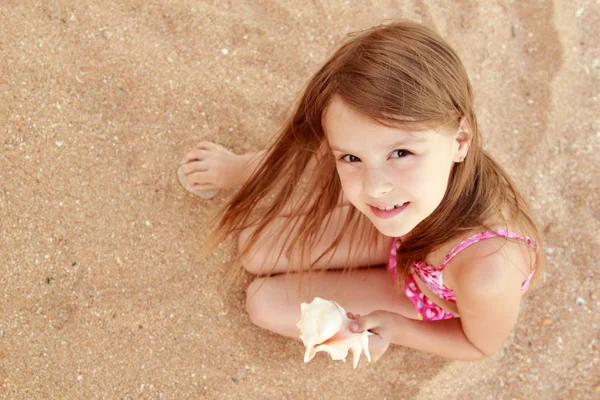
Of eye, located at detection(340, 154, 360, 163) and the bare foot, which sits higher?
eye, located at detection(340, 154, 360, 163)

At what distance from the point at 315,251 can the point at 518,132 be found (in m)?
0.90

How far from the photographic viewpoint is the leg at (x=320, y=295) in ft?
6.29

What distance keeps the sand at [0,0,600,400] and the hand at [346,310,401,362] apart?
1.31 feet

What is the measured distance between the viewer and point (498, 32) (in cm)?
224

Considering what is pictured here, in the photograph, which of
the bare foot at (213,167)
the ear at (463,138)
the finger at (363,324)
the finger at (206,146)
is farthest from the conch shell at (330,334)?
the finger at (206,146)

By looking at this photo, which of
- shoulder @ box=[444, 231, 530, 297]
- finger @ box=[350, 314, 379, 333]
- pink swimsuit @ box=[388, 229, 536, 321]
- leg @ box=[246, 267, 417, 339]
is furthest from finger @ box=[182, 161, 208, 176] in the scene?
shoulder @ box=[444, 231, 530, 297]

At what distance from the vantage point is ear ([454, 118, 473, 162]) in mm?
1367

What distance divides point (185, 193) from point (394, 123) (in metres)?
1.00

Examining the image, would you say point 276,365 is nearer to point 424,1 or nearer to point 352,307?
point 352,307

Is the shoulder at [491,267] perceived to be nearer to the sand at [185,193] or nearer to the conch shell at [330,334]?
the conch shell at [330,334]

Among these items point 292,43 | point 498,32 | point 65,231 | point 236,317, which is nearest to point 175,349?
point 236,317

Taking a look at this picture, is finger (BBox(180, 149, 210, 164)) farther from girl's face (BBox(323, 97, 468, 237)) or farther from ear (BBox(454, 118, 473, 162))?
ear (BBox(454, 118, 473, 162))

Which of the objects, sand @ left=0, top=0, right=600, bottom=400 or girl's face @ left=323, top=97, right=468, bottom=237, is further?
sand @ left=0, top=0, right=600, bottom=400

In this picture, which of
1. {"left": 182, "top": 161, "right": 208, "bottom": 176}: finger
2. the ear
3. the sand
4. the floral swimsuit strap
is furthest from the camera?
{"left": 182, "top": 161, "right": 208, "bottom": 176}: finger
